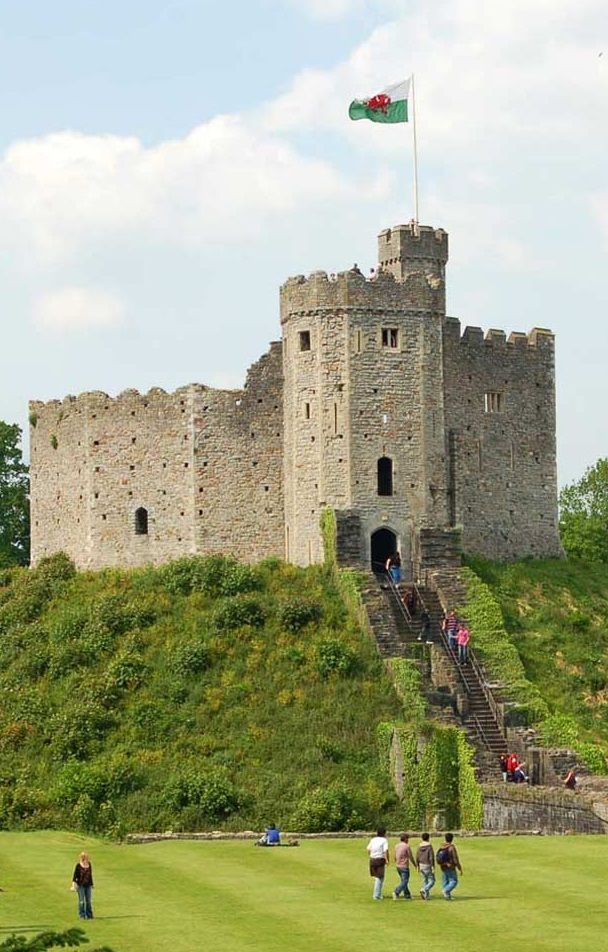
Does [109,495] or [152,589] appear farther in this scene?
[109,495]

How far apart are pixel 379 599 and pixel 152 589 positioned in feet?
26.0

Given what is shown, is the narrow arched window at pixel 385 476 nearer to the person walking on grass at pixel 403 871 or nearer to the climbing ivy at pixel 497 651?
the climbing ivy at pixel 497 651

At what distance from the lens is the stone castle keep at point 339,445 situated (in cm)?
6550

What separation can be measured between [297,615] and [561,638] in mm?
9170

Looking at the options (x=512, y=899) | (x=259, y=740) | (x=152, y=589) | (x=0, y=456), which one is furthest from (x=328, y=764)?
(x=0, y=456)

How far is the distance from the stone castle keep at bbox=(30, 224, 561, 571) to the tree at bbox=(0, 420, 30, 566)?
1015 cm

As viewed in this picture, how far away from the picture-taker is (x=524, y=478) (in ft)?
233

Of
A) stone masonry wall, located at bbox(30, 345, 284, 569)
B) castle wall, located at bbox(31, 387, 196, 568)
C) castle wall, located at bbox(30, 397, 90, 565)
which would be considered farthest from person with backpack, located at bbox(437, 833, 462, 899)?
castle wall, located at bbox(30, 397, 90, 565)

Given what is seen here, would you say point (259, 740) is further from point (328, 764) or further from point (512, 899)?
point (512, 899)

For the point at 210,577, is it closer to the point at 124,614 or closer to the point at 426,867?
the point at 124,614

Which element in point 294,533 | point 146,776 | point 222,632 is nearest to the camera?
point 146,776

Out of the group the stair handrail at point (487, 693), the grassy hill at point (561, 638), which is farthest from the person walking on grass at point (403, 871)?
the stair handrail at point (487, 693)

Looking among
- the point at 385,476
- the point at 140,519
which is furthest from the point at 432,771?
the point at 140,519

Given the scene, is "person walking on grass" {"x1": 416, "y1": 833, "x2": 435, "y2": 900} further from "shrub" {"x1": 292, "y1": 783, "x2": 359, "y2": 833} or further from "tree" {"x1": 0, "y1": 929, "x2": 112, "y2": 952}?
"tree" {"x1": 0, "y1": 929, "x2": 112, "y2": 952}
